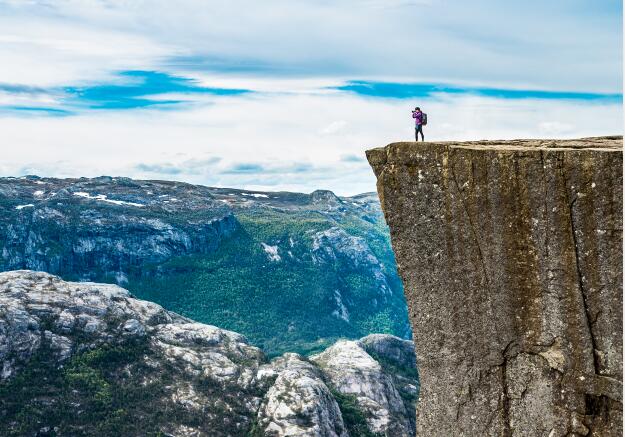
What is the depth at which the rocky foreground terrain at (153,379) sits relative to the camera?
131m

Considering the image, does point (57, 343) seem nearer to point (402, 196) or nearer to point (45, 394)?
point (45, 394)

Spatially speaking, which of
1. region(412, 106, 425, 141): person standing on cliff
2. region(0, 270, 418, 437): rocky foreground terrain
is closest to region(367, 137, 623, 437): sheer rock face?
region(412, 106, 425, 141): person standing on cliff

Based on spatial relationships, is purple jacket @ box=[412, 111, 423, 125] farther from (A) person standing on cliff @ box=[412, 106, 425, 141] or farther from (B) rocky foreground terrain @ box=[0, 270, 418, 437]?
(B) rocky foreground terrain @ box=[0, 270, 418, 437]

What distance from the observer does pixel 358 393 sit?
155250 millimetres

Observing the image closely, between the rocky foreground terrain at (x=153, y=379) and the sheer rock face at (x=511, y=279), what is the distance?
114377mm

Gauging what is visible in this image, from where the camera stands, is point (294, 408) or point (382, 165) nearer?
point (382, 165)

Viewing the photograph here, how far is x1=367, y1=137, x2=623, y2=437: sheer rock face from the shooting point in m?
16.5

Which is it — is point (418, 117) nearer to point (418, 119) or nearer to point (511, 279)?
point (418, 119)

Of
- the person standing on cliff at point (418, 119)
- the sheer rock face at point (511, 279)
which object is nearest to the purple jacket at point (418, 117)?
the person standing on cliff at point (418, 119)

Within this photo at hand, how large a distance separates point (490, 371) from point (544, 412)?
4.71ft

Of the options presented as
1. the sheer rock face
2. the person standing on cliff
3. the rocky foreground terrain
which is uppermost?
the person standing on cliff

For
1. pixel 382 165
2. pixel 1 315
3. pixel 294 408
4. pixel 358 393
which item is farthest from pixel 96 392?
pixel 382 165

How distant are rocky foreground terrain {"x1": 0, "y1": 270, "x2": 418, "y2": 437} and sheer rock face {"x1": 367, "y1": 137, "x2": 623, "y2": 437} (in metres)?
114

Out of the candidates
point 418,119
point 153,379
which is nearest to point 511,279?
point 418,119
